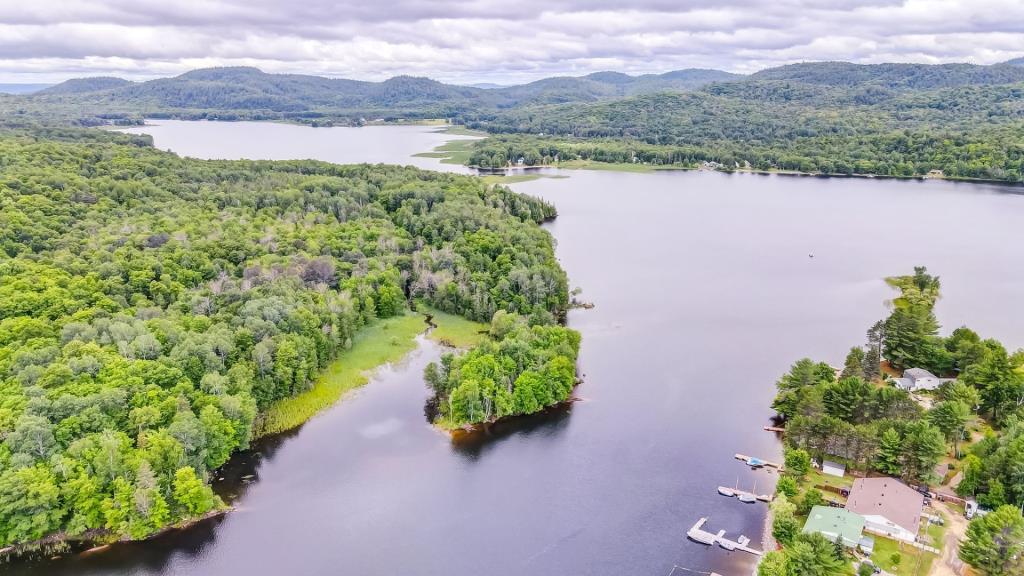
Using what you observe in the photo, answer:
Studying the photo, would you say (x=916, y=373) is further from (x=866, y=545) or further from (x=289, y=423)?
(x=289, y=423)

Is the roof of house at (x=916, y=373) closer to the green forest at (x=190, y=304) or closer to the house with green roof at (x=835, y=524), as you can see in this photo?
the house with green roof at (x=835, y=524)

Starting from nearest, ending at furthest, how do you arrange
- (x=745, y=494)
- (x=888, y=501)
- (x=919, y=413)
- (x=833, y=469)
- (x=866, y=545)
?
(x=866, y=545) → (x=888, y=501) → (x=745, y=494) → (x=833, y=469) → (x=919, y=413)

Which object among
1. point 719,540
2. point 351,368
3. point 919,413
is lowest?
point 719,540

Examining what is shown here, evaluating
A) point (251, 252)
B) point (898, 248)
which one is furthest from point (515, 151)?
point (251, 252)

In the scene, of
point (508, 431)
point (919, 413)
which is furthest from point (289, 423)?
point (919, 413)

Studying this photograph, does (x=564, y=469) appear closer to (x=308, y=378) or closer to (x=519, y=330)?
(x=519, y=330)
